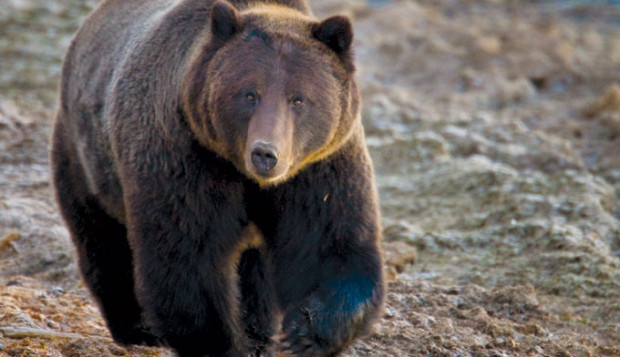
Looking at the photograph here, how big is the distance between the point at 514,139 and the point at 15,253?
535 cm

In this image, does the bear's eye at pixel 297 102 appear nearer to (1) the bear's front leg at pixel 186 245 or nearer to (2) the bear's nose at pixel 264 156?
(2) the bear's nose at pixel 264 156

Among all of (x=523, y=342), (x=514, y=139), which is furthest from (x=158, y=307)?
(x=514, y=139)

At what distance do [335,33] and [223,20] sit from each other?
1.83 ft

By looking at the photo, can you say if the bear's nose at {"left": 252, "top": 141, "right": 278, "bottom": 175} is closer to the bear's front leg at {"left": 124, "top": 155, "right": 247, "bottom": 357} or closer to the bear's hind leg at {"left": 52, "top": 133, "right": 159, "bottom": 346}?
the bear's front leg at {"left": 124, "top": 155, "right": 247, "bottom": 357}

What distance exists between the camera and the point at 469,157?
891cm

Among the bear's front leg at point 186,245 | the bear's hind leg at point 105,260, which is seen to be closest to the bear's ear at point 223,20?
the bear's front leg at point 186,245

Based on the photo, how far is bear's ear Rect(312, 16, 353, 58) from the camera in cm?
432

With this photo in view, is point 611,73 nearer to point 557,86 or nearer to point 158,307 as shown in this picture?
point 557,86

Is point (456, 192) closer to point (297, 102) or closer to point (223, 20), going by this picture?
point (297, 102)

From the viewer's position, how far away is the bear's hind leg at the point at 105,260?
543 cm

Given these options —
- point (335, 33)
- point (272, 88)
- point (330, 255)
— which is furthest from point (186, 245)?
point (335, 33)

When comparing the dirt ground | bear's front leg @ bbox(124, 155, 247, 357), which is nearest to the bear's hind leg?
the dirt ground

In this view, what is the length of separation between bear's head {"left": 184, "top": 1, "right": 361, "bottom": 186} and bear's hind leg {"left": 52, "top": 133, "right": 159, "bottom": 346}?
144 cm

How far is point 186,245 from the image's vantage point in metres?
4.34
